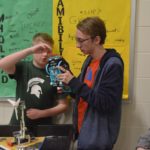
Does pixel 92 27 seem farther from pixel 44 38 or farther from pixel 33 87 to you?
pixel 33 87

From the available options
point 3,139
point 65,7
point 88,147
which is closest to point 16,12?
point 65,7

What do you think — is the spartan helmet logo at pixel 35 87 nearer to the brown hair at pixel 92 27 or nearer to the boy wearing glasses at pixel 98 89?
the boy wearing glasses at pixel 98 89

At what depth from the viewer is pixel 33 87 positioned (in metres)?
2.03

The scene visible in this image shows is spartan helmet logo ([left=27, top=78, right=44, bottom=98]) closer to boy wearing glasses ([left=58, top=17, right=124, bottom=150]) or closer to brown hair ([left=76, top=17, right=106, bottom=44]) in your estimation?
boy wearing glasses ([left=58, top=17, right=124, bottom=150])

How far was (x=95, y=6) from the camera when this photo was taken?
2039 mm

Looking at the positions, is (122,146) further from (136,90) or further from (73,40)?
(73,40)

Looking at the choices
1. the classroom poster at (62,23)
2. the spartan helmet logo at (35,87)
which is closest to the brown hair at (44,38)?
the classroom poster at (62,23)

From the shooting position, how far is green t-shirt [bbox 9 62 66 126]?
2.02 m

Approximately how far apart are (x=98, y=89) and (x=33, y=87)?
1.77ft

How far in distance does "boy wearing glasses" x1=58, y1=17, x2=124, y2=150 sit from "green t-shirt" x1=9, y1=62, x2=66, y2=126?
0.32 metres

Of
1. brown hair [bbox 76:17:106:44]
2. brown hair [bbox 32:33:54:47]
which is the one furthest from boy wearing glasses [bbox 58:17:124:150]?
brown hair [bbox 32:33:54:47]

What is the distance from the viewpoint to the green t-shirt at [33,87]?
2018 mm

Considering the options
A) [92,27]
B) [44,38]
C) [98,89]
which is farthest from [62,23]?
[98,89]

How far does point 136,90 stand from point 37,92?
0.66m
